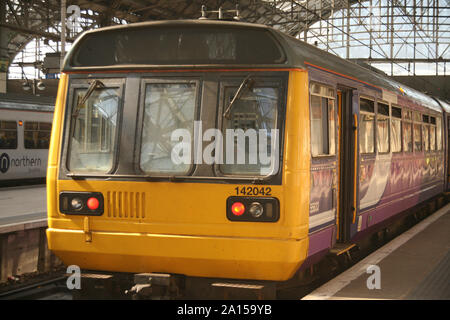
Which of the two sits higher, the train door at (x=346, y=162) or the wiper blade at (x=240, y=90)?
the wiper blade at (x=240, y=90)

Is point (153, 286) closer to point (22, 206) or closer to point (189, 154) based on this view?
point (189, 154)

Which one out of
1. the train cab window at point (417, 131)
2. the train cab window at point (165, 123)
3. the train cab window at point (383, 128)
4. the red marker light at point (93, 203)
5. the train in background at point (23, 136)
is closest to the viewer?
the train cab window at point (165, 123)

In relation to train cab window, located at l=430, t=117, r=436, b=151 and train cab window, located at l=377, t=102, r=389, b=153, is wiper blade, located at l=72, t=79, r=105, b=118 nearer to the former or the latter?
train cab window, located at l=377, t=102, r=389, b=153

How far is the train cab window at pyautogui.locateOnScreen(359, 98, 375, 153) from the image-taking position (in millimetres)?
7711

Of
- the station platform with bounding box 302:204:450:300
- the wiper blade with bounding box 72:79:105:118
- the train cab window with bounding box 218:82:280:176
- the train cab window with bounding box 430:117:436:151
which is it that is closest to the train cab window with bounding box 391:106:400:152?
the station platform with bounding box 302:204:450:300

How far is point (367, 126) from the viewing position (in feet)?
26.3

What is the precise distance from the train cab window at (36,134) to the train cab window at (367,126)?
48.7ft

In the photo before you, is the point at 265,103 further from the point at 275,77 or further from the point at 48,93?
the point at 48,93

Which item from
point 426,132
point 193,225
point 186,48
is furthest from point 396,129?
point 193,225

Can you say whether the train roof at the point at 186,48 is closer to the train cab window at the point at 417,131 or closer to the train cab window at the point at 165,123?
the train cab window at the point at 165,123

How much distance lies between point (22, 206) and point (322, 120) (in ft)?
30.1

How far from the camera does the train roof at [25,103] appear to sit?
19938 mm

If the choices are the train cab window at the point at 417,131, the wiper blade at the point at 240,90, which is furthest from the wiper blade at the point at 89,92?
the train cab window at the point at 417,131

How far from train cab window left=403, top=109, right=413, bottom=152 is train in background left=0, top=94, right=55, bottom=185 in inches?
521
